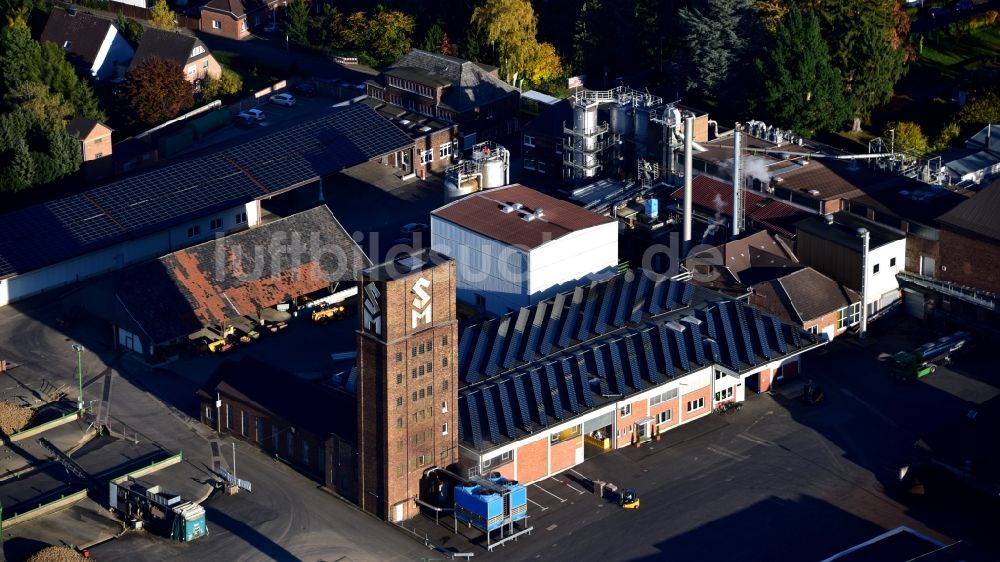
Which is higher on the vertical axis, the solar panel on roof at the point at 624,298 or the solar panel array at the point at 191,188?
the solar panel array at the point at 191,188

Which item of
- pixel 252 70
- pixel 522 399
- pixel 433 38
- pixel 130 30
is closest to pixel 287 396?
pixel 522 399

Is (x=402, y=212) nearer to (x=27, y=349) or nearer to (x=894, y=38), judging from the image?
(x=27, y=349)

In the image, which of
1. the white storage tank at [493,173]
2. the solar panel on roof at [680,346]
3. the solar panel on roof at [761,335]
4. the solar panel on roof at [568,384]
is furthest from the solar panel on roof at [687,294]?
the white storage tank at [493,173]

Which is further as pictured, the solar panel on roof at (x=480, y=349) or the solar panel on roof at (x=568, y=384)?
the solar panel on roof at (x=480, y=349)

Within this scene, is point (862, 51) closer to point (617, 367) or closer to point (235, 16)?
point (617, 367)

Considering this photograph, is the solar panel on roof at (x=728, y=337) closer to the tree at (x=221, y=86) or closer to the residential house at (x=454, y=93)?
the residential house at (x=454, y=93)

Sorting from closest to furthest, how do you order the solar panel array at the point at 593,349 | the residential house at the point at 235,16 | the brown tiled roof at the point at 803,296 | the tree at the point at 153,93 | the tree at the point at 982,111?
the solar panel array at the point at 593,349 < the brown tiled roof at the point at 803,296 < the tree at the point at 982,111 < the tree at the point at 153,93 < the residential house at the point at 235,16

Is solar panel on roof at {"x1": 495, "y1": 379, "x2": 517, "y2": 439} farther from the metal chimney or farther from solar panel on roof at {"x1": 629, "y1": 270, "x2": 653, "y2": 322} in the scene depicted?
the metal chimney

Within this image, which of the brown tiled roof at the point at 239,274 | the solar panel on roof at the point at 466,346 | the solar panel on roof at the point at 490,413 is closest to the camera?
the solar panel on roof at the point at 490,413

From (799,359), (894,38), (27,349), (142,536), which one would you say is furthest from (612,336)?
(894,38)
